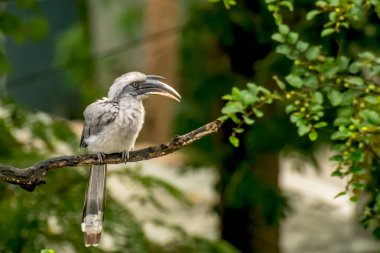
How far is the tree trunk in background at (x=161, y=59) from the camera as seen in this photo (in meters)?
7.96

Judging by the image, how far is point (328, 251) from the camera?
9125 millimetres

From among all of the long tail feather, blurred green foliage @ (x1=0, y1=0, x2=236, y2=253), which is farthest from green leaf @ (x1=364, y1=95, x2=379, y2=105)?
blurred green foliage @ (x1=0, y1=0, x2=236, y2=253)

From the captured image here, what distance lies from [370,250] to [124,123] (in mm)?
6796

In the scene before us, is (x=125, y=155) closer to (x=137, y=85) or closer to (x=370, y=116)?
(x=137, y=85)

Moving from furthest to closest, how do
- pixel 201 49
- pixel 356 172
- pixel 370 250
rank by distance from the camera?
pixel 370 250
pixel 201 49
pixel 356 172

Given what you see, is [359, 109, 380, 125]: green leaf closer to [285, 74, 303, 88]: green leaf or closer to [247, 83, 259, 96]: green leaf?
[285, 74, 303, 88]: green leaf

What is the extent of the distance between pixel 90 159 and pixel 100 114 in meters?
0.15

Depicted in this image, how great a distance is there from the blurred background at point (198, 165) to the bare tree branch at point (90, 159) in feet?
5.88

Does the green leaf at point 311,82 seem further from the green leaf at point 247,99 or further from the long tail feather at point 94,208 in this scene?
the long tail feather at point 94,208

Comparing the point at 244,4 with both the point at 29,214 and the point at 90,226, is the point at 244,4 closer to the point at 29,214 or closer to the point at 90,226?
the point at 29,214

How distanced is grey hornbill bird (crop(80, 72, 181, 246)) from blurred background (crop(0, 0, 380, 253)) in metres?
1.85

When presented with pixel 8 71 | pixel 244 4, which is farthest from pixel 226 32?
pixel 8 71

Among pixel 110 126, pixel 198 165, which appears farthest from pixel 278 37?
pixel 198 165

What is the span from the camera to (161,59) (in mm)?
8031
